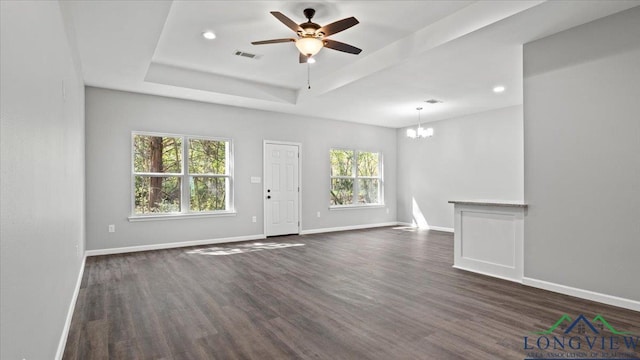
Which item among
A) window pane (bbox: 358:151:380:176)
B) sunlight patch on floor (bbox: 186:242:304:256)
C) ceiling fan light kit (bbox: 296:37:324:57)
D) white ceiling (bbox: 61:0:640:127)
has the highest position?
white ceiling (bbox: 61:0:640:127)

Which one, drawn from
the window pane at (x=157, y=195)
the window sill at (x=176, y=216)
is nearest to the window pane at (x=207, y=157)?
the window pane at (x=157, y=195)

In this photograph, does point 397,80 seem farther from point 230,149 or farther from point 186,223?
point 186,223

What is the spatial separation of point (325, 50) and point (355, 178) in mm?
4567

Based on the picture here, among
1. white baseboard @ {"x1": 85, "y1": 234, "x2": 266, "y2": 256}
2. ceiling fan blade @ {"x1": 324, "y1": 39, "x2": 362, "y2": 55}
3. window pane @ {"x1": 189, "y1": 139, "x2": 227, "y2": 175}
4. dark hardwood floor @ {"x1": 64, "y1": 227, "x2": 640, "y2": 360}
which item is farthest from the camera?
window pane @ {"x1": 189, "y1": 139, "x2": 227, "y2": 175}

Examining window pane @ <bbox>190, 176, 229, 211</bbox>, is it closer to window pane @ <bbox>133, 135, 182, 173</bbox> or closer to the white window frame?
the white window frame

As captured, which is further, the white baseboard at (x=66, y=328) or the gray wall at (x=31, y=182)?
the white baseboard at (x=66, y=328)

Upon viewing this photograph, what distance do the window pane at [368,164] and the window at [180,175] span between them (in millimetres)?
3612

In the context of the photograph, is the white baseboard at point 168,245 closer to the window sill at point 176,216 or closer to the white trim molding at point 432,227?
the window sill at point 176,216

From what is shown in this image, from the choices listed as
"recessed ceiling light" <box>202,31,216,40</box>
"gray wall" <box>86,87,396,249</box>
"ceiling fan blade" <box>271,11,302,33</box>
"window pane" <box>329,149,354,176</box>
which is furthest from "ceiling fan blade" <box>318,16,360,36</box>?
"window pane" <box>329,149,354,176</box>

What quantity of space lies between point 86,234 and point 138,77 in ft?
8.48

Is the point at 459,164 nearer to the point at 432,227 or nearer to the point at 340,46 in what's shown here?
the point at 432,227

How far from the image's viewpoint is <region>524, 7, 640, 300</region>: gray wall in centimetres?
308

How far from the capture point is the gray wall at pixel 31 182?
1178mm

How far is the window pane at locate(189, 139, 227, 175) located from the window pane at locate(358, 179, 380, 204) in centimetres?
375
